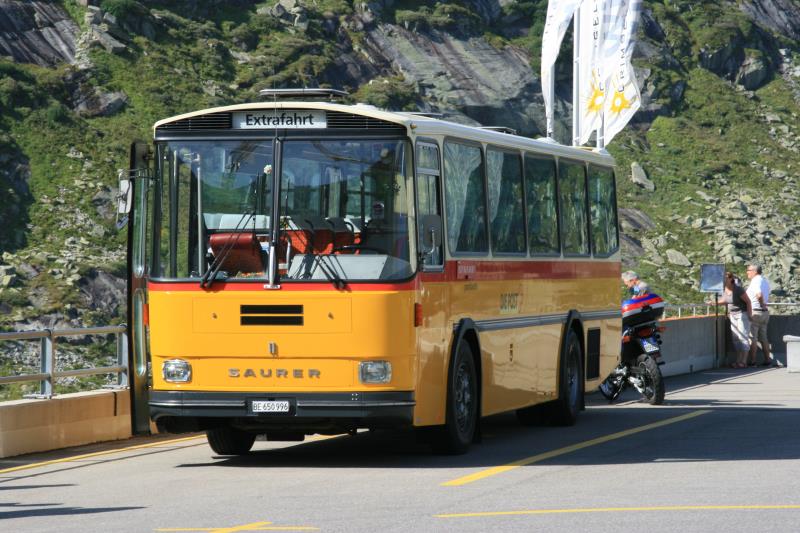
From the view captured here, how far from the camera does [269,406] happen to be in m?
13.5

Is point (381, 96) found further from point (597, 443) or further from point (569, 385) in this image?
point (597, 443)

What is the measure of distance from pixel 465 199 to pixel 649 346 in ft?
22.7

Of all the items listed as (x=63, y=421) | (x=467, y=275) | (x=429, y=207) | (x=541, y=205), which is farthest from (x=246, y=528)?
(x=541, y=205)

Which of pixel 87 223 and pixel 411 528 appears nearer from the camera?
pixel 411 528

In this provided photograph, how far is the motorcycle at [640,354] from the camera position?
2138cm

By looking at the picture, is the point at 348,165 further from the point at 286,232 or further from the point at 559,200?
the point at 559,200

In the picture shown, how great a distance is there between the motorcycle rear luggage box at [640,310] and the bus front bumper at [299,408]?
8.67 meters

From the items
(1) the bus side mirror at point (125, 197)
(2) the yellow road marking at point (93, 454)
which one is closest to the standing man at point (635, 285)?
A: (2) the yellow road marking at point (93, 454)

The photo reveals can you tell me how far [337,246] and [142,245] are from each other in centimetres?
171

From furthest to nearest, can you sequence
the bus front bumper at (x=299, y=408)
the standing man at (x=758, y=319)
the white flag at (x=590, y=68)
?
the standing man at (x=758, y=319) → the white flag at (x=590, y=68) → the bus front bumper at (x=299, y=408)

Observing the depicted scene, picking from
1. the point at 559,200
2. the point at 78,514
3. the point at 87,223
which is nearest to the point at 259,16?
the point at 87,223

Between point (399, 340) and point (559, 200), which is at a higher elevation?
point (559, 200)

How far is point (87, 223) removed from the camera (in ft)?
288

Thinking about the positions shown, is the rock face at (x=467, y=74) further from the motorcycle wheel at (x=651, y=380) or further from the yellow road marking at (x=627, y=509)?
the yellow road marking at (x=627, y=509)
